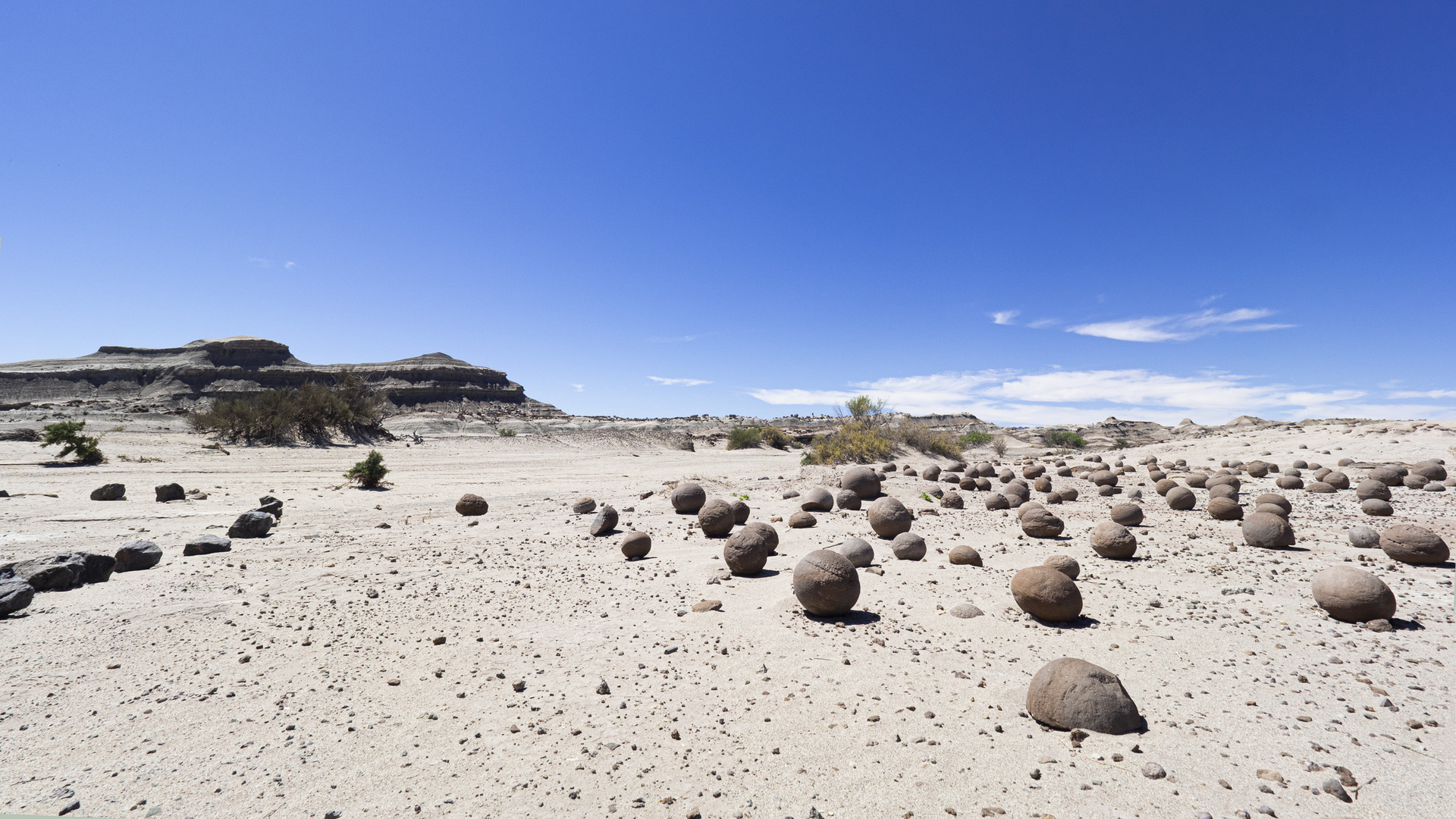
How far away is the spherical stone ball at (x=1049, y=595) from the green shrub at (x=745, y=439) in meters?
27.0

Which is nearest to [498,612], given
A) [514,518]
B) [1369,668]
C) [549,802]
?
[549,802]

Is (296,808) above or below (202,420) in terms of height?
below

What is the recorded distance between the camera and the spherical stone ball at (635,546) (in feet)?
24.4

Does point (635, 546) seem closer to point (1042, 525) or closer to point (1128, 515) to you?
point (1042, 525)

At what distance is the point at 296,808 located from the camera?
286 cm

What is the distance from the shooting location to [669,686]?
4.03 metres

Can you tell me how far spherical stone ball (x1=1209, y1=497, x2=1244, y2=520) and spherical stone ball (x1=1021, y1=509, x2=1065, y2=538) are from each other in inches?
124

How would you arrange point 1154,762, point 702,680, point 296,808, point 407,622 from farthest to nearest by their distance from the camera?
1. point 407,622
2. point 702,680
3. point 1154,762
4. point 296,808

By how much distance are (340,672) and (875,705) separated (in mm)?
3704

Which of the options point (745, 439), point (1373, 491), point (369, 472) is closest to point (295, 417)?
point (369, 472)

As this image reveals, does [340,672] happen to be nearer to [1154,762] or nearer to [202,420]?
[1154,762]

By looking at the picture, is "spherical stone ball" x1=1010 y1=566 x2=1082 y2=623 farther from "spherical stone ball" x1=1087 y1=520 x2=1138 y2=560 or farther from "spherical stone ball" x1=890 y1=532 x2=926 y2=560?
"spherical stone ball" x1=1087 y1=520 x2=1138 y2=560

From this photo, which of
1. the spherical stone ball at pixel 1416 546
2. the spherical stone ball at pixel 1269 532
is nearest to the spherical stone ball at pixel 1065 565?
the spherical stone ball at pixel 1269 532

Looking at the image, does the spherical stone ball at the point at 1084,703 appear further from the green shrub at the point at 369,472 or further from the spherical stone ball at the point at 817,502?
the green shrub at the point at 369,472
